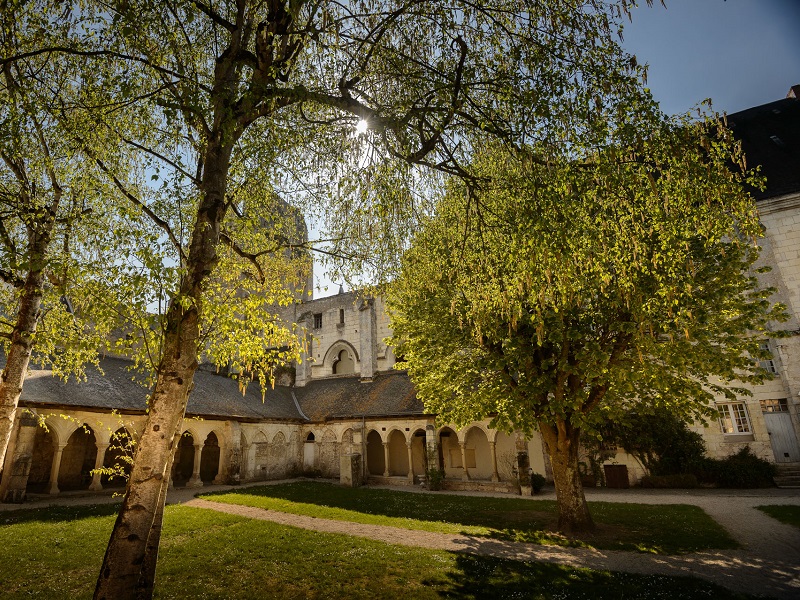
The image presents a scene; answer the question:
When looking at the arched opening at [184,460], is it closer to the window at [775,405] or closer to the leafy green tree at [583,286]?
the leafy green tree at [583,286]

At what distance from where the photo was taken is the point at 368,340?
27.6 m

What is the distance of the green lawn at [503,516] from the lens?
9.55 meters

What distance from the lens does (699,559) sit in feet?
26.6

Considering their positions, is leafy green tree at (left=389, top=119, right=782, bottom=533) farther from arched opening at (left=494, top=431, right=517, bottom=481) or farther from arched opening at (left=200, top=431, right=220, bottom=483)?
arched opening at (left=200, top=431, right=220, bottom=483)

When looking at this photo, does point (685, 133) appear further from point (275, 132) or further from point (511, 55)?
point (275, 132)

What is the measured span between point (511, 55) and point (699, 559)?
31.4ft

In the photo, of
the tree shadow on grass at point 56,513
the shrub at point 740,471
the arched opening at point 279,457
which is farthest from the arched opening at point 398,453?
the tree shadow on grass at point 56,513

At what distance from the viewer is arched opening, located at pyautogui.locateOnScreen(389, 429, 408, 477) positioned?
2497cm

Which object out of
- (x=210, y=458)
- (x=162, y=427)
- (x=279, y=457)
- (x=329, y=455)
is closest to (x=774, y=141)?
(x=329, y=455)

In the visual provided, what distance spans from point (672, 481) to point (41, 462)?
26331 mm

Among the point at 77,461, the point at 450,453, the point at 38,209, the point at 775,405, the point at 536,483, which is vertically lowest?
the point at 536,483

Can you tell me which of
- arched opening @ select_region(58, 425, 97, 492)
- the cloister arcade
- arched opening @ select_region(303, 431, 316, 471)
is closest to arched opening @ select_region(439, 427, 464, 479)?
the cloister arcade

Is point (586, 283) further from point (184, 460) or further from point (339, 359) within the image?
point (339, 359)

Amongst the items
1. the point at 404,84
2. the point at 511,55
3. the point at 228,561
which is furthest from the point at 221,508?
the point at 511,55
